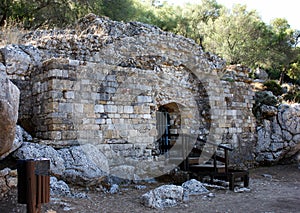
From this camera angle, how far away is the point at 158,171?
8.60 metres

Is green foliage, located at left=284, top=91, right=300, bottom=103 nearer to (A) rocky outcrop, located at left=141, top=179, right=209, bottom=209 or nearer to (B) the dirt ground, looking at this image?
(B) the dirt ground

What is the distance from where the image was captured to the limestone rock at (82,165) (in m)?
6.38

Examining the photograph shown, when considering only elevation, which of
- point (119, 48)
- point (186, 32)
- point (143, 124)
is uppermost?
point (186, 32)

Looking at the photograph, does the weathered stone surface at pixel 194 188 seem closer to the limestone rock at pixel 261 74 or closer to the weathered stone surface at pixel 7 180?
the weathered stone surface at pixel 7 180

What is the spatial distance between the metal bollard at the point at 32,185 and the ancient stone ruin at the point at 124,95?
330 centimetres

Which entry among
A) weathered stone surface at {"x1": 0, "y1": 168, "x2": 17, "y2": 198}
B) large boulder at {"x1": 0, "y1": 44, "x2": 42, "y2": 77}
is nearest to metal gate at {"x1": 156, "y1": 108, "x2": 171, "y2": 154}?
large boulder at {"x1": 0, "y1": 44, "x2": 42, "y2": 77}

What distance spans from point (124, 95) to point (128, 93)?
139 millimetres

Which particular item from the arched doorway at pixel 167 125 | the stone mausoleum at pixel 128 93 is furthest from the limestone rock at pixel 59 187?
the arched doorway at pixel 167 125

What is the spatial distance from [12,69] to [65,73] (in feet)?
4.62

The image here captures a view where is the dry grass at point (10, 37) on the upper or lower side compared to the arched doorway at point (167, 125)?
upper

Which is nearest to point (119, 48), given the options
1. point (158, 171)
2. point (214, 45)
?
point (158, 171)

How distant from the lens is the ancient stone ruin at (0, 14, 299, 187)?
7109 mm

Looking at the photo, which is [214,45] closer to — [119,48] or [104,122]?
[119,48]

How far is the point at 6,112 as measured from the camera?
3158mm
